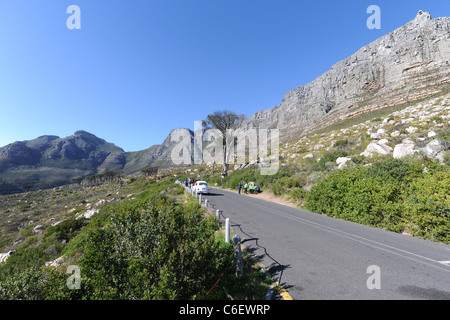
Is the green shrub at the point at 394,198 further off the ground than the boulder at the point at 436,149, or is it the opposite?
the boulder at the point at 436,149

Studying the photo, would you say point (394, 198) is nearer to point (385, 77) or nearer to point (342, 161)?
point (342, 161)

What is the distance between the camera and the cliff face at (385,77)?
47469mm

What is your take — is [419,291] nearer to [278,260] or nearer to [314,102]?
[278,260]

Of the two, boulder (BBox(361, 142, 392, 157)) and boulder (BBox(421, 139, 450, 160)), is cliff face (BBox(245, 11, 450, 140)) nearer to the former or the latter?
boulder (BBox(361, 142, 392, 157))

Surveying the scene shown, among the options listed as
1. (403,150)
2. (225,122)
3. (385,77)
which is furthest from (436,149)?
(385,77)

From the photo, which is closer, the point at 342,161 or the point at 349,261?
the point at 349,261

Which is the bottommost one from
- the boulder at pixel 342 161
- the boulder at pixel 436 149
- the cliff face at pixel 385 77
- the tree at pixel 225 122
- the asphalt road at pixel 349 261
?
the asphalt road at pixel 349 261

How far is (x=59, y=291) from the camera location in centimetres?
256

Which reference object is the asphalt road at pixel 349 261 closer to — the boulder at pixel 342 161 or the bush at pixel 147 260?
the bush at pixel 147 260

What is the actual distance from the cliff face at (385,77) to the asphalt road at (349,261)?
4926cm

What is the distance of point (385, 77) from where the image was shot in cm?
6475

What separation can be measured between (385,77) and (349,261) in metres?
86.3

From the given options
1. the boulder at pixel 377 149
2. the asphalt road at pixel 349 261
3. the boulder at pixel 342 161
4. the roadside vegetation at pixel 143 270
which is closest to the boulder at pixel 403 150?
the boulder at pixel 377 149
